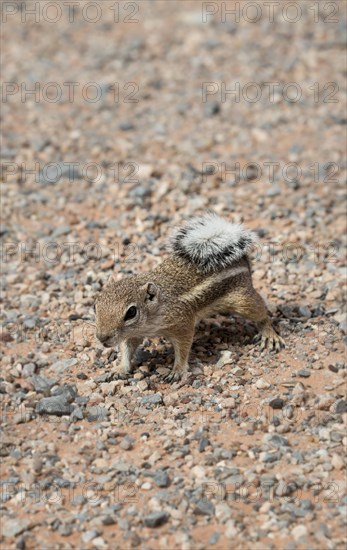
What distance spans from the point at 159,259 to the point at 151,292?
5.61 feet

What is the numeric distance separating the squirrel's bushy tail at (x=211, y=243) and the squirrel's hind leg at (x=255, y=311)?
0.25 m

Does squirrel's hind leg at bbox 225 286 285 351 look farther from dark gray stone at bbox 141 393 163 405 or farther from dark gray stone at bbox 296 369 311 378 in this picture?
dark gray stone at bbox 141 393 163 405

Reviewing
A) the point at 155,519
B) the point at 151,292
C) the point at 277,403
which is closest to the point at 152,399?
the point at 151,292

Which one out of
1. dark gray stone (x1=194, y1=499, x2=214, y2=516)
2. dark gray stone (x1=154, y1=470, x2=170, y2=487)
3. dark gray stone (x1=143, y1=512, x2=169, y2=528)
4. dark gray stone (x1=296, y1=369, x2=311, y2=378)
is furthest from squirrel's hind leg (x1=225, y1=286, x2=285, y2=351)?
dark gray stone (x1=143, y1=512, x2=169, y2=528)

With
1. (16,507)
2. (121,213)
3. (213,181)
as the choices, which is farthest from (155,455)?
(213,181)

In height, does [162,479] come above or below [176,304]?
below

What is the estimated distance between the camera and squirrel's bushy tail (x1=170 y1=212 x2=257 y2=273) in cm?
639

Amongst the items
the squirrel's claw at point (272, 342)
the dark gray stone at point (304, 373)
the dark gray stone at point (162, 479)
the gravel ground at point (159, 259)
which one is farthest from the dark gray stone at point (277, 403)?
the dark gray stone at point (162, 479)

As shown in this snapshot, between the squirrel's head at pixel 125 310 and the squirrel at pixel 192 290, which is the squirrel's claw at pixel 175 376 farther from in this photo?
the squirrel's head at pixel 125 310

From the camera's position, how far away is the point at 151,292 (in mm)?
6188

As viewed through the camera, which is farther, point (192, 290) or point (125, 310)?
point (192, 290)

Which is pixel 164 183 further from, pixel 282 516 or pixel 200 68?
pixel 282 516

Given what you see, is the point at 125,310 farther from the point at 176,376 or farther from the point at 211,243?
the point at 211,243

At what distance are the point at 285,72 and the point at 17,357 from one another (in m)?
6.29
